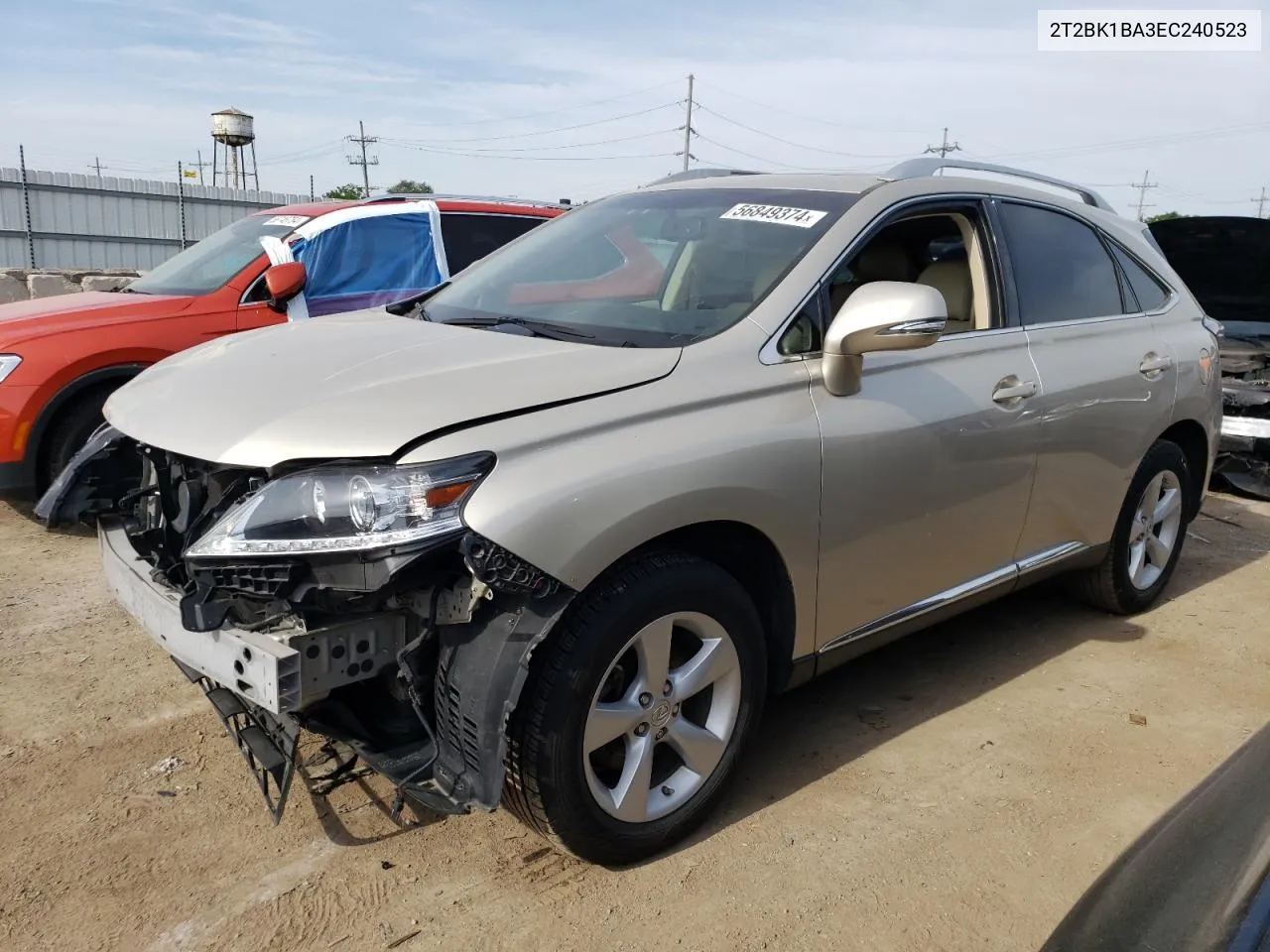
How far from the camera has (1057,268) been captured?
3840mm

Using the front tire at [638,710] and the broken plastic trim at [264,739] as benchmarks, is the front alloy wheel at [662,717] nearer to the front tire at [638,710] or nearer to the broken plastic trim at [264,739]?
the front tire at [638,710]

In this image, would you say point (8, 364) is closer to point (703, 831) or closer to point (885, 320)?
point (703, 831)

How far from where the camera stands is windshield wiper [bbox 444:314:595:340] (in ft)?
9.23

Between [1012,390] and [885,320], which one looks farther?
[1012,390]

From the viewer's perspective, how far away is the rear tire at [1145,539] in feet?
13.9

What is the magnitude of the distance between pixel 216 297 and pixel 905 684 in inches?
172

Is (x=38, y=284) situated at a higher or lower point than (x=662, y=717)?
higher

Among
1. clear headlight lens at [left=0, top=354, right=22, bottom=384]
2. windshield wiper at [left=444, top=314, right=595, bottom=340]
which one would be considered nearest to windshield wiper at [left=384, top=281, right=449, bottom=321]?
windshield wiper at [left=444, top=314, right=595, bottom=340]

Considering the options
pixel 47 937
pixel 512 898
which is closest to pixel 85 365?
pixel 47 937

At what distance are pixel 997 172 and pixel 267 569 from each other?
337 centimetres

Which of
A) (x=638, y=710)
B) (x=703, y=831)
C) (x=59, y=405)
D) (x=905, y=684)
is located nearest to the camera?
(x=638, y=710)

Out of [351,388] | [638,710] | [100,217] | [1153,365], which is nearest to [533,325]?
[351,388]

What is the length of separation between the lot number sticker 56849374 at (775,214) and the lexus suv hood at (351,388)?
773 mm

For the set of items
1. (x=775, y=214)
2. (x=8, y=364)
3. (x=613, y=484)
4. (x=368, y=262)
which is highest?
(x=775, y=214)
